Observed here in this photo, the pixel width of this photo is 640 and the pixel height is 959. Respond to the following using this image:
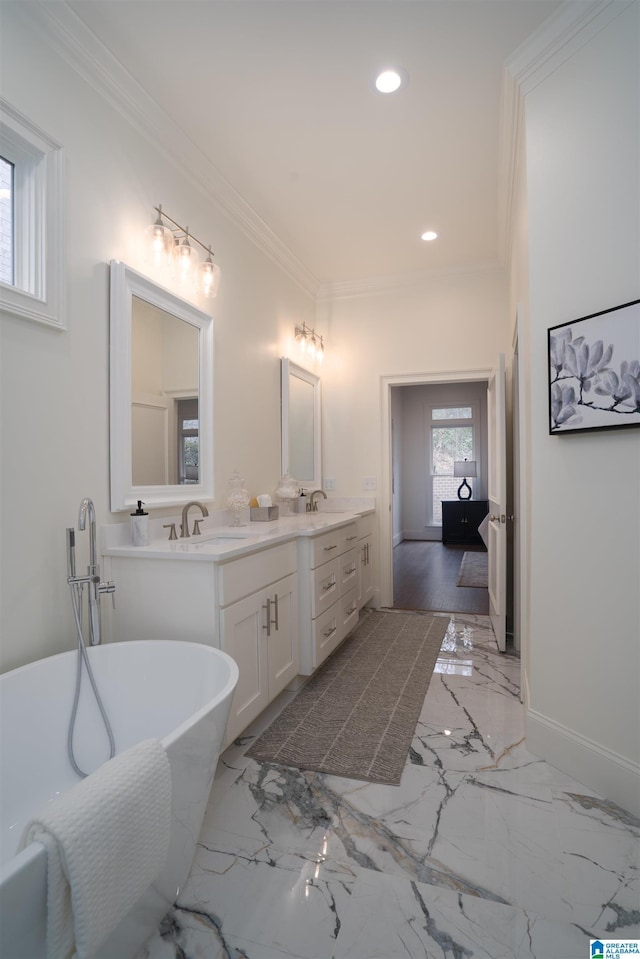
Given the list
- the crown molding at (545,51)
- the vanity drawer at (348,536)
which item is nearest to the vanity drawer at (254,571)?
the vanity drawer at (348,536)

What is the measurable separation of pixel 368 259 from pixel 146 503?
2.79m

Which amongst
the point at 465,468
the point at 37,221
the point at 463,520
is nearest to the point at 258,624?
the point at 37,221

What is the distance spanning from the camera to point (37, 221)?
179 cm

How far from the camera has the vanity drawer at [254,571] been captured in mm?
1982

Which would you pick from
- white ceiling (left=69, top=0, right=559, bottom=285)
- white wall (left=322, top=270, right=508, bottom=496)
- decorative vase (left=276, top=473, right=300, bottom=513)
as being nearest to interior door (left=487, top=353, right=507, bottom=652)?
white wall (left=322, top=270, right=508, bottom=496)

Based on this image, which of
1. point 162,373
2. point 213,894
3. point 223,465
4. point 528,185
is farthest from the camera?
point 223,465

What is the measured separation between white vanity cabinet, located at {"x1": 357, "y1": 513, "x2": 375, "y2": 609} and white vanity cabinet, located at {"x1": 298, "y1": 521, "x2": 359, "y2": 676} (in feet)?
0.76

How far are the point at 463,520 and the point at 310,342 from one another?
4.91 meters

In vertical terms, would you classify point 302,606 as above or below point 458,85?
below

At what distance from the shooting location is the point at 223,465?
297cm

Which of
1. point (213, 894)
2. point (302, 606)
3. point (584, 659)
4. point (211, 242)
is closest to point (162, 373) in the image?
point (211, 242)

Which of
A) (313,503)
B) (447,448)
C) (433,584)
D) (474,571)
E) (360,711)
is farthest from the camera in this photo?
(447,448)

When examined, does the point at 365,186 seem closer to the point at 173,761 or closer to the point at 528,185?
the point at 528,185

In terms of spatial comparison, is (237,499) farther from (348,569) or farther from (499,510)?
(499,510)
